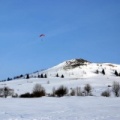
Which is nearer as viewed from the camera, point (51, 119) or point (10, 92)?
point (51, 119)

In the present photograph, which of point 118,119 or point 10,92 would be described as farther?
point 10,92

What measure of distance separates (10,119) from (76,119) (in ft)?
19.3

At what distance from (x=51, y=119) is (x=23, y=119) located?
257cm

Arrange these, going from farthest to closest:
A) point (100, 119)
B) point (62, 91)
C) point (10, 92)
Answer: point (10, 92)
point (62, 91)
point (100, 119)

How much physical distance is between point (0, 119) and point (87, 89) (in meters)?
94.0

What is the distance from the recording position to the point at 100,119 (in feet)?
91.8

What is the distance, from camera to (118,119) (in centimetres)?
2800

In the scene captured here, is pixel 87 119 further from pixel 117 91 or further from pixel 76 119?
pixel 117 91

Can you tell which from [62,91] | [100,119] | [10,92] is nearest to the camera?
[100,119]

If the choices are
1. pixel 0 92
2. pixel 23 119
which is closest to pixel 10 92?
pixel 0 92

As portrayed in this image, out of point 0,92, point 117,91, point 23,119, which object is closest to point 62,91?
point 117,91

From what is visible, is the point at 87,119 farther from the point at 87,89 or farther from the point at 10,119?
the point at 87,89

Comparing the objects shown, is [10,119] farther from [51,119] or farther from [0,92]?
[0,92]

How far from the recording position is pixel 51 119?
28.4m
